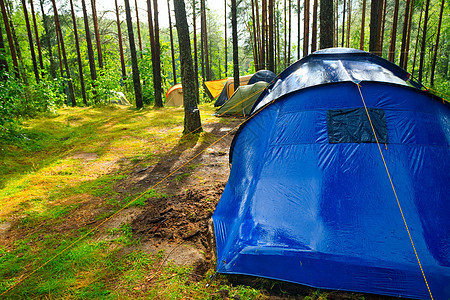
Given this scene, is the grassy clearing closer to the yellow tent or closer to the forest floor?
the forest floor

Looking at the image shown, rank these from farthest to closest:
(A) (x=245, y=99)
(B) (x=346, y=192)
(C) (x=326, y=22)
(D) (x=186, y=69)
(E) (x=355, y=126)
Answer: (A) (x=245, y=99) → (D) (x=186, y=69) → (C) (x=326, y=22) → (E) (x=355, y=126) → (B) (x=346, y=192)

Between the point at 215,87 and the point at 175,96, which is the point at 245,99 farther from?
the point at 215,87

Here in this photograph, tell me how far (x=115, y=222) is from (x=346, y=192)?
9.83 ft

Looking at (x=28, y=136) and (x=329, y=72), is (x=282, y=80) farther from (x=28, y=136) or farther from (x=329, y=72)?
(x=28, y=136)

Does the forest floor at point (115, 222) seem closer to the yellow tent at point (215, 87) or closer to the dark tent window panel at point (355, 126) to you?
the dark tent window panel at point (355, 126)

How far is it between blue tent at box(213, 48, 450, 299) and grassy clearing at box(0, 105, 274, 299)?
0.58 metres

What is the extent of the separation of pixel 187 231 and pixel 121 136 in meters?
5.97

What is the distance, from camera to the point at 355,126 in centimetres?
286

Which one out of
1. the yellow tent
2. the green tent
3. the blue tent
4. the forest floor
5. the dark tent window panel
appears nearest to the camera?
the blue tent

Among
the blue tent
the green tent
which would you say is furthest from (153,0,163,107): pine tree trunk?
the blue tent

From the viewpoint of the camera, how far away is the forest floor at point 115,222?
241 centimetres

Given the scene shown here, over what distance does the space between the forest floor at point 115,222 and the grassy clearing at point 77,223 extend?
0.01 metres

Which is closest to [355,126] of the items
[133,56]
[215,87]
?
[133,56]

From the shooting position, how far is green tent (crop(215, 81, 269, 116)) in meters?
11.1
